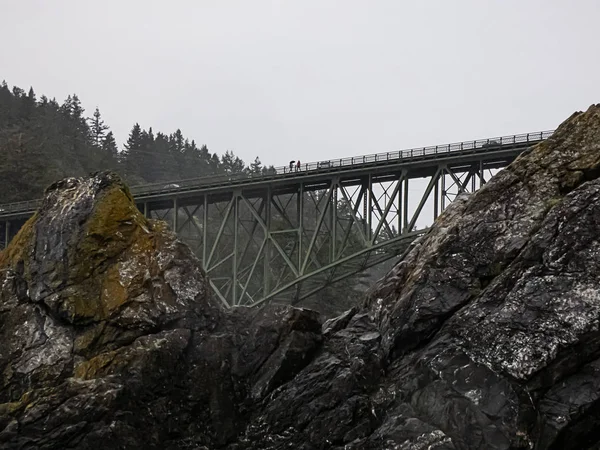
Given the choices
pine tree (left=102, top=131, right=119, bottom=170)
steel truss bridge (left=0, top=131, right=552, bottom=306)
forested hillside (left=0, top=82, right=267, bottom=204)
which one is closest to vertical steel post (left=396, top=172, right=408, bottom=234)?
steel truss bridge (left=0, top=131, right=552, bottom=306)

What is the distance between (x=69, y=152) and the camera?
89.0 metres

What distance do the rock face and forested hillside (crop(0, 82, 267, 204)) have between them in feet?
156

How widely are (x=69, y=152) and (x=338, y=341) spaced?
7665cm

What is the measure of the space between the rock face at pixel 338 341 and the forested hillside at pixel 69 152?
47651 millimetres

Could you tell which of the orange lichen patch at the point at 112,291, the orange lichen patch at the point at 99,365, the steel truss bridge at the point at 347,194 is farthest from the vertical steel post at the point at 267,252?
the orange lichen patch at the point at 99,365

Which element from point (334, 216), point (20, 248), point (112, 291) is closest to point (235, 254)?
point (334, 216)

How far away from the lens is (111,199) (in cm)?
2311

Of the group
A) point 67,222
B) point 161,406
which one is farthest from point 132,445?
point 67,222

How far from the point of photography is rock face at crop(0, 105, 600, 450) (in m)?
15.5

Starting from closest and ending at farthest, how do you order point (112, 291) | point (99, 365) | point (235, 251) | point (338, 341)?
point (99, 365) → point (338, 341) → point (112, 291) → point (235, 251)

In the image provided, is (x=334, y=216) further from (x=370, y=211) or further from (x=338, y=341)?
(x=338, y=341)

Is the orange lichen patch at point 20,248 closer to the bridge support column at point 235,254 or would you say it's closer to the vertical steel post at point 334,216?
the bridge support column at point 235,254

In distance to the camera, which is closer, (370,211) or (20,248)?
(20,248)

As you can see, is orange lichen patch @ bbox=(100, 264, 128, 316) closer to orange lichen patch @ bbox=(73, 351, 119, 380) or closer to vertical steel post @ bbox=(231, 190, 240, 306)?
orange lichen patch @ bbox=(73, 351, 119, 380)
